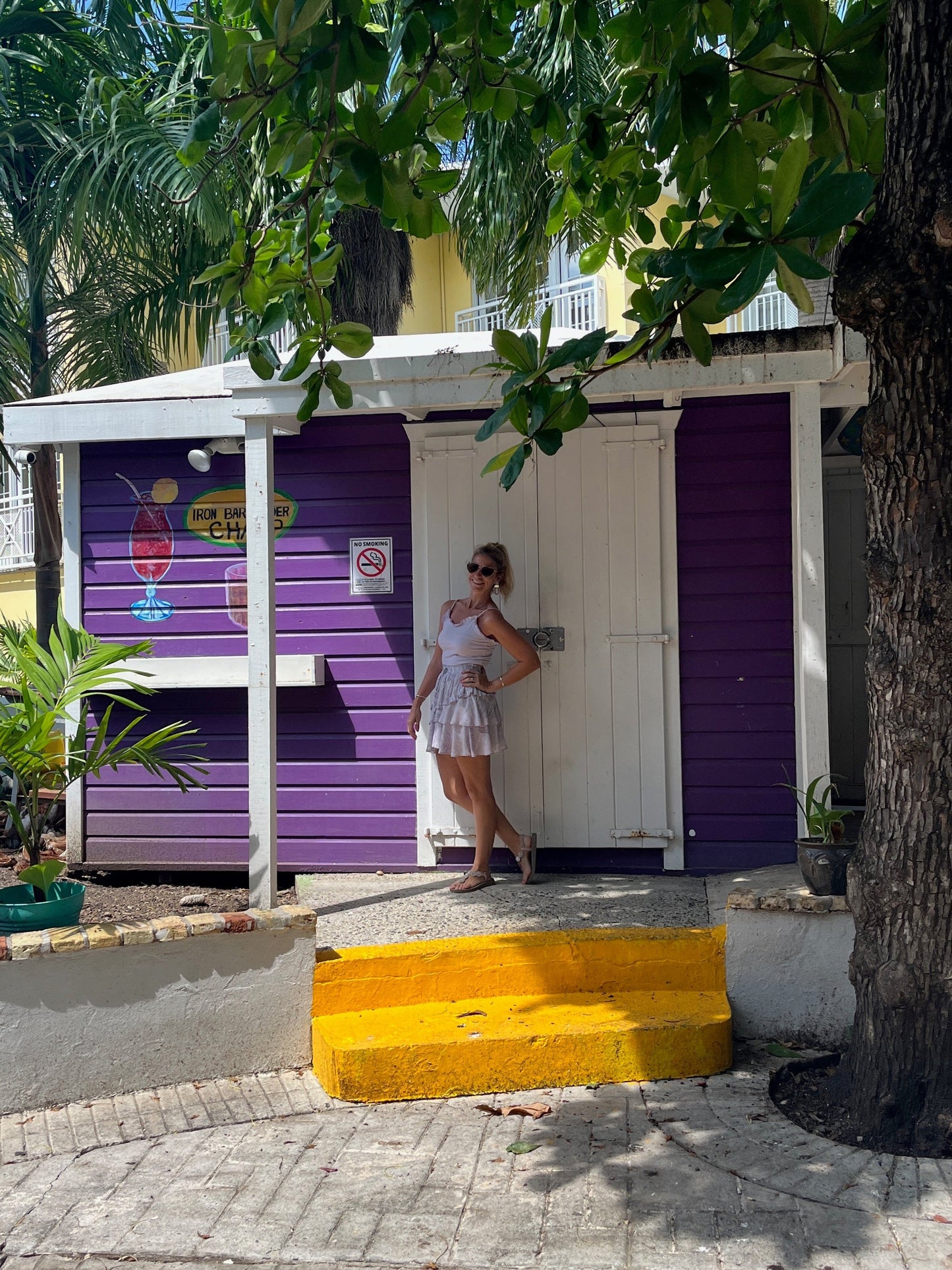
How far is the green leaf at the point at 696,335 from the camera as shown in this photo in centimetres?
287

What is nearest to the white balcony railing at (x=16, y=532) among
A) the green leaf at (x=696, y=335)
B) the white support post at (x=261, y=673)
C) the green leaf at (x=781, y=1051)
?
the white support post at (x=261, y=673)

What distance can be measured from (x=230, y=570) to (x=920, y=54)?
4.67m

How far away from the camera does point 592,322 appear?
16.2 meters

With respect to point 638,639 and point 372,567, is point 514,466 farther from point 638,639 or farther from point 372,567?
point 372,567

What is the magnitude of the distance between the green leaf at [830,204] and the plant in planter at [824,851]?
258cm

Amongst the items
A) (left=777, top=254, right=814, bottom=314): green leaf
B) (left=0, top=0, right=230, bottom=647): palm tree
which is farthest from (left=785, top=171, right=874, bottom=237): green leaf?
(left=0, top=0, right=230, bottom=647): palm tree

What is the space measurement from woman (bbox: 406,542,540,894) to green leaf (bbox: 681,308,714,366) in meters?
2.81

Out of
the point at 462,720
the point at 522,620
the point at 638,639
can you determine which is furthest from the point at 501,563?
the point at 638,639

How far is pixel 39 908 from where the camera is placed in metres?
4.26

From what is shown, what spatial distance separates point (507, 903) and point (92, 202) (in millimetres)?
7013

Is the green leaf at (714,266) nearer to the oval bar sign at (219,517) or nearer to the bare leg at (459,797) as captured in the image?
the bare leg at (459,797)

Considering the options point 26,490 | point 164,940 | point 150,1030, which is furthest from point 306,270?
point 26,490

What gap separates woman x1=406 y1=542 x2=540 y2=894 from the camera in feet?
18.7

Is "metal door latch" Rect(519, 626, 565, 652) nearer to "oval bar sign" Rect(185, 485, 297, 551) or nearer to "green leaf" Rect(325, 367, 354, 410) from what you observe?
"oval bar sign" Rect(185, 485, 297, 551)
